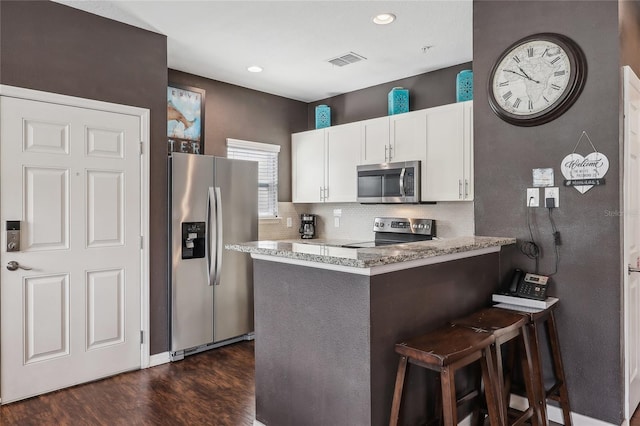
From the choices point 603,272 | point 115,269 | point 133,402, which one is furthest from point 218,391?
point 603,272

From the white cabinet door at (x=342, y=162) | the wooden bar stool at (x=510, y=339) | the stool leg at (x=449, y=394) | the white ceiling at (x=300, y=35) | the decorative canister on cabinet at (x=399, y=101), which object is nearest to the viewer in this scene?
the stool leg at (x=449, y=394)

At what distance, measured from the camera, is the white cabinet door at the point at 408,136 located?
4.01 meters

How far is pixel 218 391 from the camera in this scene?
296 centimetres

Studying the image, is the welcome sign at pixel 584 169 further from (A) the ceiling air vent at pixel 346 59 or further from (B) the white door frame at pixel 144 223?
(B) the white door frame at pixel 144 223

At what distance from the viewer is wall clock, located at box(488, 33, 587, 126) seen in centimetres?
236

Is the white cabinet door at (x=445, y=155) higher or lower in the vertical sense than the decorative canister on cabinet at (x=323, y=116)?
lower

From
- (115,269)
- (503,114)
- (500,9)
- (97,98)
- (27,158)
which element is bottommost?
(115,269)

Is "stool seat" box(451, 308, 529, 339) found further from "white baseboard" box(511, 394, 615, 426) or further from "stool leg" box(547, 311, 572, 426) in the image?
"white baseboard" box(511, 394, 615, 426)

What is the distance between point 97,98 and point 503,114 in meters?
2.91

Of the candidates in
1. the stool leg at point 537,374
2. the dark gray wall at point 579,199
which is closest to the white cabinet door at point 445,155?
the dark gray wall at point 579,199

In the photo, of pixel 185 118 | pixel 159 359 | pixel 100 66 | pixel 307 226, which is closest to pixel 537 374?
pixel 159 359

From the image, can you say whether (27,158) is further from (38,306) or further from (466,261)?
(466,261)

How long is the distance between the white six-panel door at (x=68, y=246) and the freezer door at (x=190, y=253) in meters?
0.30

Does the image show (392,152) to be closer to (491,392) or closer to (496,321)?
(496,321)
